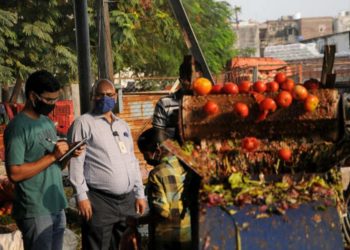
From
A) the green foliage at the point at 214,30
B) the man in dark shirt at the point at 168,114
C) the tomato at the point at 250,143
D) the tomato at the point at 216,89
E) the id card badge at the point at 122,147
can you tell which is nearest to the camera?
the tomato at the point at 250,143

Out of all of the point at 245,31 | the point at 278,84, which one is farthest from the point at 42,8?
the point at 245,31

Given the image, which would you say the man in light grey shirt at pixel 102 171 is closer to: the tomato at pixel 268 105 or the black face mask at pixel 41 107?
the black face mask at pixel 41 107

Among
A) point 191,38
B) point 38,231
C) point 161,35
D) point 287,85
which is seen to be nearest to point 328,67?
point 287,85

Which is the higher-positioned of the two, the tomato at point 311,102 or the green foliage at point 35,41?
the green foliage at point 35,41

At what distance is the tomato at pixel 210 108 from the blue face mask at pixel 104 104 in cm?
155

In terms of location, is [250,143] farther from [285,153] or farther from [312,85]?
[312,85]

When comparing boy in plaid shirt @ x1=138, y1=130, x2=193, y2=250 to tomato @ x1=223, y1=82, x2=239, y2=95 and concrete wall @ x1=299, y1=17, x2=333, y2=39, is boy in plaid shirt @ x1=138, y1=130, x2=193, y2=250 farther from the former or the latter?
concrete wall @ x1=299, y1=17, x2=333, y2=39

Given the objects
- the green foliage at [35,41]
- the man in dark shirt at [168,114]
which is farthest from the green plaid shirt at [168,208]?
the green foliage at [35,41]

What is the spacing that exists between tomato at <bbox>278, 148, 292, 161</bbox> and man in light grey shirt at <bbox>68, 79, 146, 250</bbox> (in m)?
1.65

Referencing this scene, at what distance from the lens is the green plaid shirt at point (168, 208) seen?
3949 mm

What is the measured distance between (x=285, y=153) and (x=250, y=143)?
229 mm

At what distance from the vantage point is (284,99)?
136 inches

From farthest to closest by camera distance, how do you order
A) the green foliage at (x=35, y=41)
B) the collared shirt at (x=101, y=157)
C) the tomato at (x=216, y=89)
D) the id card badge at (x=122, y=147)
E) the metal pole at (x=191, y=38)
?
1. the green foliage at (x=35, y=41)
2. the metal pole at (x=191, y=38)
3. the id card badge at (x=122, y=147)
4. the collared shirt at (x=101, y=157)
5. the tomato at (x=216, y=89)

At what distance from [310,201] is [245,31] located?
66757 millimetres
